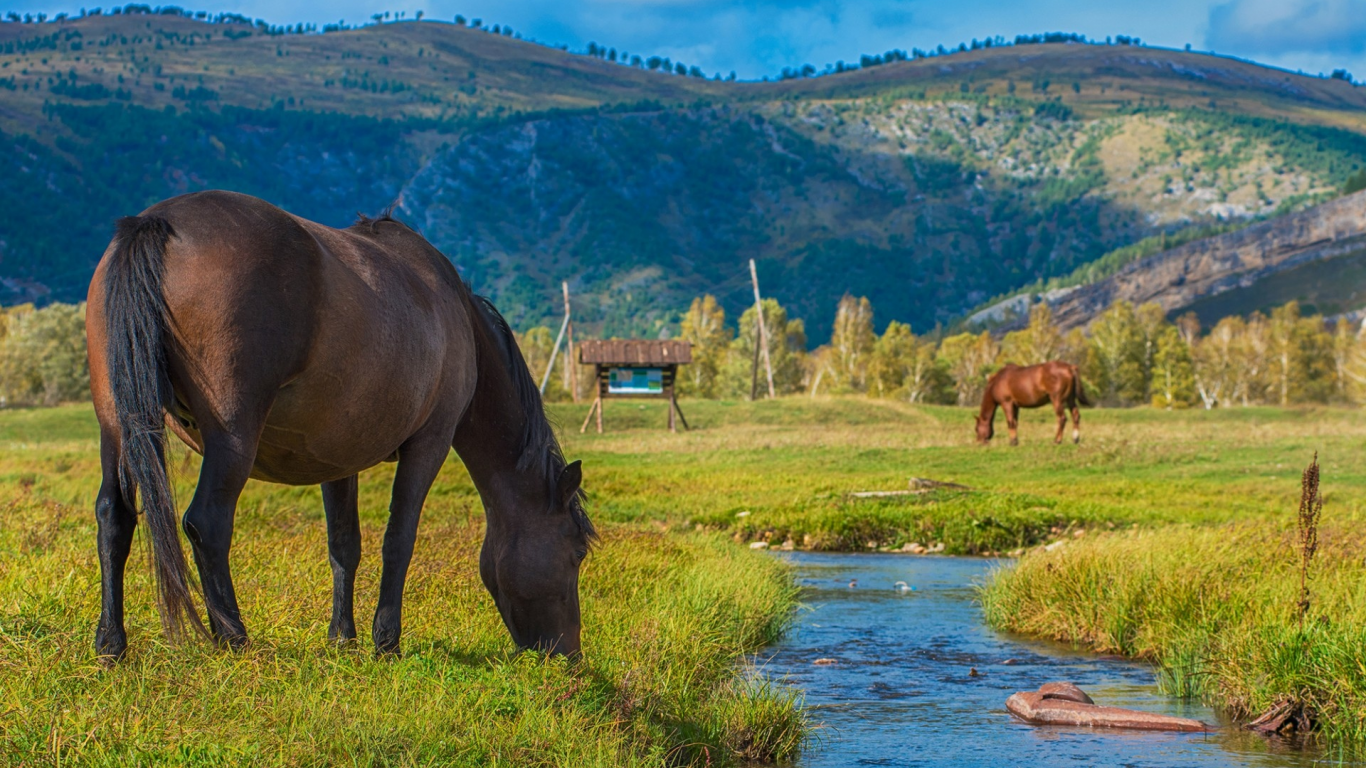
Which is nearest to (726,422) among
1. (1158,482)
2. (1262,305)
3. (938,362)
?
(1158,482)

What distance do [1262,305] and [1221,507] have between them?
184 meters

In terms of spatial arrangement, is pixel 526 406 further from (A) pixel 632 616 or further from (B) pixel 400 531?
(A) pixel 632 616

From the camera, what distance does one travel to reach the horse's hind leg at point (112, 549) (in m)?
5.32

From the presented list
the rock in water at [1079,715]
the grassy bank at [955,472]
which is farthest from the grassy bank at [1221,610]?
the grassy bank at [955,472]

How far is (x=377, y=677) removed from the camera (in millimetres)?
5430

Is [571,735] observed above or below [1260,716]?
above

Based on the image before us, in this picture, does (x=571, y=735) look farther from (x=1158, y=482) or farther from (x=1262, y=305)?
(x=1262, y=305)

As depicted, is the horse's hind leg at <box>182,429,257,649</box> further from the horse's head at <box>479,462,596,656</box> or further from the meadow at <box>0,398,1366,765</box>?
the horse's head at <box>479,462,596,656</box>

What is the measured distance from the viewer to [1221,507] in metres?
21.5

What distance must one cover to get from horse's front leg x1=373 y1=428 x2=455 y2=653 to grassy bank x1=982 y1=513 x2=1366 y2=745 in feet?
19.0

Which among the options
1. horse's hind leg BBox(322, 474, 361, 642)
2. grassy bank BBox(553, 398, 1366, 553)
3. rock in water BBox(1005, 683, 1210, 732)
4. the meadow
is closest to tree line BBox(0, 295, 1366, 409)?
grassy bank BBox(553, 398, 1366, 553)

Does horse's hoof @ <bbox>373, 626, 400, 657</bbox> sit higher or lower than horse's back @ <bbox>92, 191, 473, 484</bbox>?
lower

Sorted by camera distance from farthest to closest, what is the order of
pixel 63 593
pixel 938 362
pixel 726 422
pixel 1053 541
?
pixel 938 362, pixel 726 422, pixel 1053 541, pixel 63 593

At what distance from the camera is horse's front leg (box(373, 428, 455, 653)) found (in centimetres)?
630
